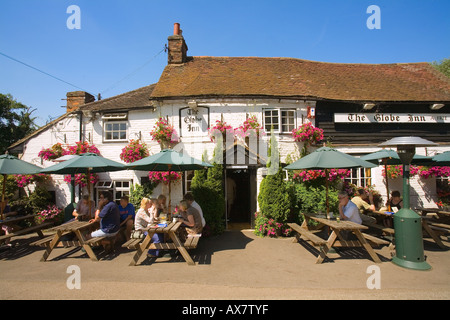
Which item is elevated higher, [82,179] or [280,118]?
[280,118]

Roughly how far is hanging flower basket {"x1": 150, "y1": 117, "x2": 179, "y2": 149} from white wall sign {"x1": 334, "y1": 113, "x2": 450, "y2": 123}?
277 inches

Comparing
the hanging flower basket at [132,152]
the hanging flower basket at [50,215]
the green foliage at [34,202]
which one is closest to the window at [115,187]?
A: the hanging flower basket at [132,152]

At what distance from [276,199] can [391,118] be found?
6.90m

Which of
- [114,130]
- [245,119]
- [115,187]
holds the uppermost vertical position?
[245,119]

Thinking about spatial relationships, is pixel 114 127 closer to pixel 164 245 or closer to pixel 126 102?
pixel 126 102

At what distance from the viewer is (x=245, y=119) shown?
9.50 metres

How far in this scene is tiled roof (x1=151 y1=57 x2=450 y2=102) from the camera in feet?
32.6

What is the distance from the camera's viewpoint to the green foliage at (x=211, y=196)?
25.5ft

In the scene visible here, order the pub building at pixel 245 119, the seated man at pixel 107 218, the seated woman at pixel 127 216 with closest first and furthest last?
the seated man at pixel 107 218 → the seated woman at pixel 127 216 → the pub building at pixel 245 119

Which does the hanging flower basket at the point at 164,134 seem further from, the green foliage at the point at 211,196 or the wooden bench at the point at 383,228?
the wooden bench at the point at 383,228

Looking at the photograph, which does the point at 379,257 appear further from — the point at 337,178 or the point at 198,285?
the point at 198,285

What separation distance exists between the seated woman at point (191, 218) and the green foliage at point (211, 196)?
168cm

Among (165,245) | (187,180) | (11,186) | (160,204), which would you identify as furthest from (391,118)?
(11,186)
